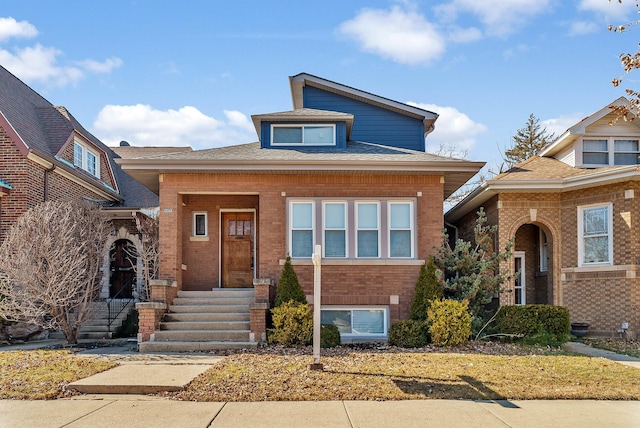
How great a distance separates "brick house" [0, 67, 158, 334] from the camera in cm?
1463

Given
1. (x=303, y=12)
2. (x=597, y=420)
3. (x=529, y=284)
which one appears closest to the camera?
(x=597, y=420)

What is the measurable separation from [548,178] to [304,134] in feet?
21.3

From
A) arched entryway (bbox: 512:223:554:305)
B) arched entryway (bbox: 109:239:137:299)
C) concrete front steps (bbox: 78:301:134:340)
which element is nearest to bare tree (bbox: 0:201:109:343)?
concrete front steps (bbox: 78:301:134:340)

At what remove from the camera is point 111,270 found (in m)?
17.3

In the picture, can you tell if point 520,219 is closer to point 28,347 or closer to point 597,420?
point 597,420

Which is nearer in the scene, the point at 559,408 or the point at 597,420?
the point at 597,420

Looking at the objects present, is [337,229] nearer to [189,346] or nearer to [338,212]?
[338,212]

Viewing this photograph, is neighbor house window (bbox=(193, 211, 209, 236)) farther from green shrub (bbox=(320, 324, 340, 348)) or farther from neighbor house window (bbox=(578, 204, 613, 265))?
neighbor house window (bbox=(578, 204, 613, 265))

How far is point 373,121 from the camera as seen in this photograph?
1773 cm

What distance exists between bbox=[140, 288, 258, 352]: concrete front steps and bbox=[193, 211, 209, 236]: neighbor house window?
2219mm

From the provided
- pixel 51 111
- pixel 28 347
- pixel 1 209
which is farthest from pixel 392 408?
pixel 51 111

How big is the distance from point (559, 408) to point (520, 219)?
832cm

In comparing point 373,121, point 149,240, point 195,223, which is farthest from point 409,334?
point 373,121

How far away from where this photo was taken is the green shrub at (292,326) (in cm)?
1120
